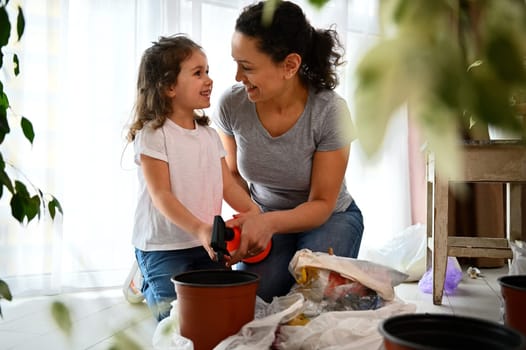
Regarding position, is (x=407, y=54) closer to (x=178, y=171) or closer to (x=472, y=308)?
(x=178, y=171)

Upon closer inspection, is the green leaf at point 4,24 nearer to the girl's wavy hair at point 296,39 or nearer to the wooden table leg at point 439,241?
the girl's wavy hair at point 296,39

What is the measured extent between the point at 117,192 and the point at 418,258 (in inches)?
60.0

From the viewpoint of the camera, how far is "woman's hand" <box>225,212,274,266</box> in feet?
4.58

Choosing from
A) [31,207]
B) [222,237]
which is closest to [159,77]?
[222,237]

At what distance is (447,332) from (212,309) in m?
0.51

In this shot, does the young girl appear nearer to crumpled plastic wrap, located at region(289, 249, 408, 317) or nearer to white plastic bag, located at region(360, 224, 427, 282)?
crumpled plastic wrap, located at region(289, 249, 408, 317)

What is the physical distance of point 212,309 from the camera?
3.55 feet

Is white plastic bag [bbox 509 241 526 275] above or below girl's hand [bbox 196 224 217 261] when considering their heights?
below

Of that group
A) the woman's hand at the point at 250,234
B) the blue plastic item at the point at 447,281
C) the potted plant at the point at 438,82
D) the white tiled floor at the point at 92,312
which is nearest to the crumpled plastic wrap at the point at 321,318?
the woman's hand at the point at 250,234

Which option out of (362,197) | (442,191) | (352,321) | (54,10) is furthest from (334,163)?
(362,197)

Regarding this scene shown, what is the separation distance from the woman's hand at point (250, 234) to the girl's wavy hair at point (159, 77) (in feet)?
1.59

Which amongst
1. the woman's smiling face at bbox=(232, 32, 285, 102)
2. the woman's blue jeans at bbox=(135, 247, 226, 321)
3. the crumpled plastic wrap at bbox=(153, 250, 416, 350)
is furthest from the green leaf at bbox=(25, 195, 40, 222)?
the woman's smiling face at bbox=(232, 32, 285, 102)

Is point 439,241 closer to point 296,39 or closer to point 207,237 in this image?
point 296,39

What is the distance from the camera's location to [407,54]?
18 centimetres
